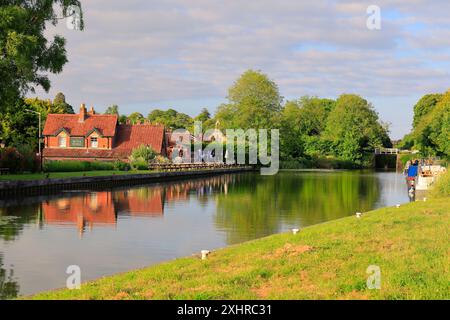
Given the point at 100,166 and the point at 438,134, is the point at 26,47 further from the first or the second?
the point at 438,134

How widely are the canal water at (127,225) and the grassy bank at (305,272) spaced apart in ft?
9.61

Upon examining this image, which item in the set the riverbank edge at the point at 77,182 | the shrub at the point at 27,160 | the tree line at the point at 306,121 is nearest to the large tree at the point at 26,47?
the riverbank edge at the point at 77,182

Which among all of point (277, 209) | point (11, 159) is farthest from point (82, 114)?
point (277, 209)

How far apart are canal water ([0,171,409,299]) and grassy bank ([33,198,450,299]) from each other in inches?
115

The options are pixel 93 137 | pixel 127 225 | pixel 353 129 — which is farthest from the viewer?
pixel 353 129

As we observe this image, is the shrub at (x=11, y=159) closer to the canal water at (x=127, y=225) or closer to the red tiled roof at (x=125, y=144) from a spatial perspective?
the canal water at (x=127, y=225)

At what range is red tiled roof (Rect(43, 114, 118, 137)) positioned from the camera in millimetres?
84312

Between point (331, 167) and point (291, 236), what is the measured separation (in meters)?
98.0

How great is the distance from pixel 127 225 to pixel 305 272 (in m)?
14.5

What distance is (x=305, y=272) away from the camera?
1040cm

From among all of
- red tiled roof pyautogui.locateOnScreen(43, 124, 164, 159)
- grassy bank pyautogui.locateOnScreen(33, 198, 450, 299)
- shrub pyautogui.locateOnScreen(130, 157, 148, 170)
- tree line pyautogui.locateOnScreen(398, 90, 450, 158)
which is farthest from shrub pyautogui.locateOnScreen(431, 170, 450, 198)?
red tiled roof pyautogui.locateOnScreen(43, 124, 164, 159)

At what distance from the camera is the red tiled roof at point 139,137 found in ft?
278
